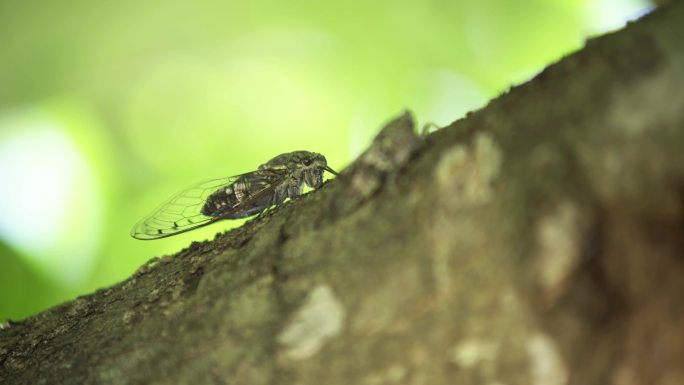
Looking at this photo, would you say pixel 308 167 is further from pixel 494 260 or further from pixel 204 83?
pixel 494 260

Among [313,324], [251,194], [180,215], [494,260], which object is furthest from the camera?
[180,215]

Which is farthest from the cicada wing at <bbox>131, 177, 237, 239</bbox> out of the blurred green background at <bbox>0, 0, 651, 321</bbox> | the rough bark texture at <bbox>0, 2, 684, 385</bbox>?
the rough bark texture at <bbox>0, 2, 684, 385</bbox>

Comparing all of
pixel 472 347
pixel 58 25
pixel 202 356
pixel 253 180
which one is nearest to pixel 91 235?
pixel 253 180

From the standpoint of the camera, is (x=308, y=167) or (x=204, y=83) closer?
(x=308, y=167)

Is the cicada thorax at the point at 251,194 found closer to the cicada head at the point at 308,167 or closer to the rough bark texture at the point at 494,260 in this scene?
the cicada head at the point at 308,167

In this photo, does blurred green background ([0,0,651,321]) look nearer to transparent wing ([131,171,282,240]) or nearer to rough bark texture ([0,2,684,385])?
transparent wing ([131,171,282,240])

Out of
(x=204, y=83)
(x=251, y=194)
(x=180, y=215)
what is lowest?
(x=251, y=194)

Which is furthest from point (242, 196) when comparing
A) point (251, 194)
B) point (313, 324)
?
point (313, 324)
